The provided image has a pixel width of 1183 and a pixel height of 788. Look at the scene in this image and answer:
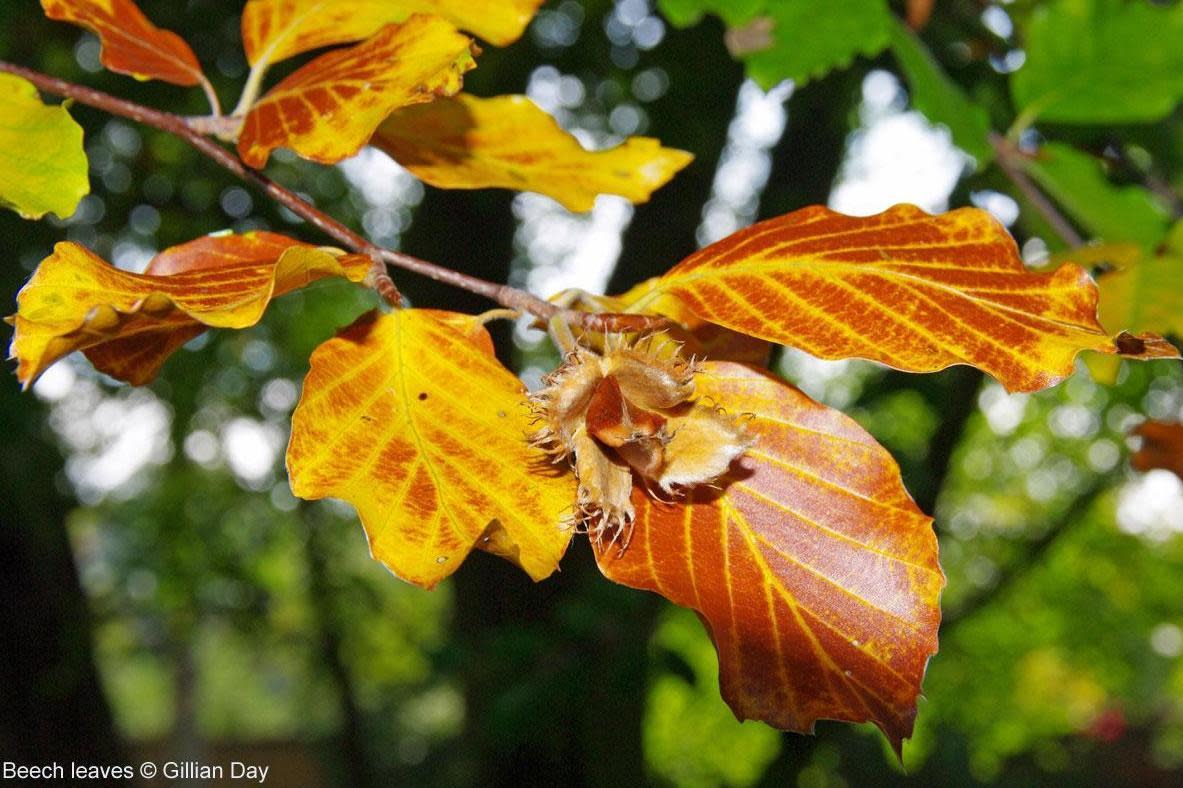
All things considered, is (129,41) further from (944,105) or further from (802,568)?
(944,105)

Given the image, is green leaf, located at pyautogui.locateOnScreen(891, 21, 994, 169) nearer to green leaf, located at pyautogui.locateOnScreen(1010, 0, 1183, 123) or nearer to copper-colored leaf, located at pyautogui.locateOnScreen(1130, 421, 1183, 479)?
green leaf, located at pyautogui.locateOnScreen(1010, 0, 1183, 123)

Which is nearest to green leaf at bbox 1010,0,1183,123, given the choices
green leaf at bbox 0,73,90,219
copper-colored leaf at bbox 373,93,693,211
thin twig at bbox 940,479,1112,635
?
copper-colored leaf at bbox 373,93,693,211

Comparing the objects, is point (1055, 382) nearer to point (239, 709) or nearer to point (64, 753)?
point (64, 753)

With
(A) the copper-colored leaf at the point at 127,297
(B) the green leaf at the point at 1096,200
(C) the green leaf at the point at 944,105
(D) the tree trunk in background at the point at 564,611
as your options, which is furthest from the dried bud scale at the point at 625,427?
(D) the tree trunk in background at the point at 564,611

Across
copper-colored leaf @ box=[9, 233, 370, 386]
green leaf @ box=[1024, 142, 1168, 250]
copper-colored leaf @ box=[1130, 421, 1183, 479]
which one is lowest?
copper-colored leaf @ box=[1130, 421, 1183, 479]

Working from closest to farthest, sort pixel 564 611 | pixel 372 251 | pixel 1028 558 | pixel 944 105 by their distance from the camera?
pixel 372 251
pixel 944 105
pixel 564 611
pixel 1028 558

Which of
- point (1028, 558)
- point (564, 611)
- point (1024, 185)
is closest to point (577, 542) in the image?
point (564, 611)
